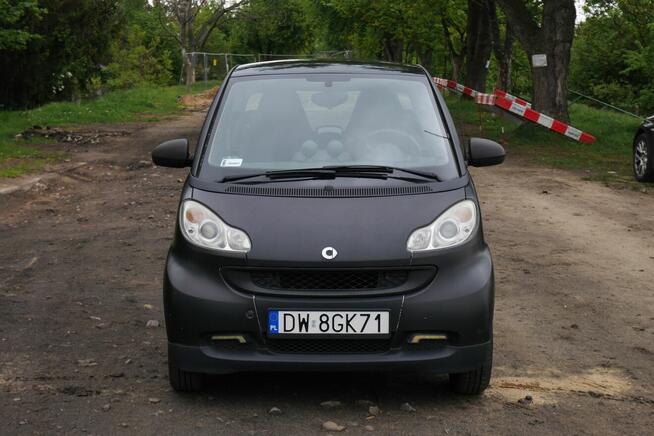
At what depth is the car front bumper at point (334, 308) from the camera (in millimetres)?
4895

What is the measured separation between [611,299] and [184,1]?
60465mm

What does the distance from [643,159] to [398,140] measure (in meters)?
10.6

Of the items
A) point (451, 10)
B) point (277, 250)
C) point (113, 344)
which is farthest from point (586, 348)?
point (451, 10)

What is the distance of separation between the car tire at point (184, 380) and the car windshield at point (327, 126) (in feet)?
3.17

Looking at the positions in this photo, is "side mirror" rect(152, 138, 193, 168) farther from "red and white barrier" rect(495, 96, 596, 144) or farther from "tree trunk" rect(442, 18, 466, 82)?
"tree trunk" rect(442, 18, 466, 82)

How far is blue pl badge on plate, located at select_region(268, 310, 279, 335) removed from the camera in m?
4.88

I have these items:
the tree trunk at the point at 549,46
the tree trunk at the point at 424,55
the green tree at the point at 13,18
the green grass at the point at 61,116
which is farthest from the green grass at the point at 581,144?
the tree trunk at the point at 424,55

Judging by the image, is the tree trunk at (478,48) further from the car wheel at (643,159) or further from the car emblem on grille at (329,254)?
the car emblem on grille at (329,254)

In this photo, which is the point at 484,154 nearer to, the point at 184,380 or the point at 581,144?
the point at 184,380

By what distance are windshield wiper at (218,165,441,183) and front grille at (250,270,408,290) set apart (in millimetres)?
623

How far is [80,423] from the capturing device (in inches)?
191

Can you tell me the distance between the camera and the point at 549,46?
22.6 metres

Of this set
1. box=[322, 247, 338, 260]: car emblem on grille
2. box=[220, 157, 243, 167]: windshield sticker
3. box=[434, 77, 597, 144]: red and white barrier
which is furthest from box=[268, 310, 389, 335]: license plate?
box=[434, 77, 597, 144]: red and white barrier

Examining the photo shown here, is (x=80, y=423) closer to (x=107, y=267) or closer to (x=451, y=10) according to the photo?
(x=107, y=267)
